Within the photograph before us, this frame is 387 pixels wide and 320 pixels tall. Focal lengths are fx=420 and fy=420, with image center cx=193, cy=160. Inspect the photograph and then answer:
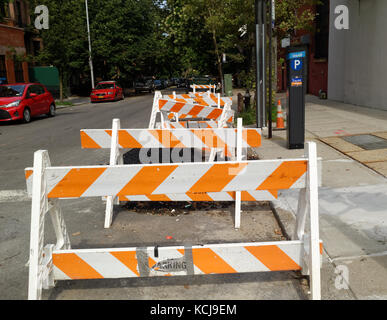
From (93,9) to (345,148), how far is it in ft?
130

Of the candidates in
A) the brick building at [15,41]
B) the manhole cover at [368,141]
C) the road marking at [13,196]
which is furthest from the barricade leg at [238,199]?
the brick building at [15,41]

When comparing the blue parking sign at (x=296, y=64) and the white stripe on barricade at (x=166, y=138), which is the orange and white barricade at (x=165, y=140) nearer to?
the white stripe on barricade at (x=166, y=138)

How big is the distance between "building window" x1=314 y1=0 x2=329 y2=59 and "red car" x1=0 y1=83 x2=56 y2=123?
48.1 feet

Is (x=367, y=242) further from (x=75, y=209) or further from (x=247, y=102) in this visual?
(x=247, y=102)

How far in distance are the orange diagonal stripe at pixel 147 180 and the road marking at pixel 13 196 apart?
3.79 metres

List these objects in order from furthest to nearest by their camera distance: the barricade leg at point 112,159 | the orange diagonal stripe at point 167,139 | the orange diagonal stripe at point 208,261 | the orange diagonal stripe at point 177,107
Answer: the orange diagonal stripe at point 177,107, the orange diagonal stripe at point 167,139, the barricade leg at point 112,159, the orange diagonal stripe at point 208,261

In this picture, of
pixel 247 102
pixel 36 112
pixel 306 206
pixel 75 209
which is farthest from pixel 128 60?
pixel 306 206

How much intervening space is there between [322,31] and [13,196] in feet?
69.3

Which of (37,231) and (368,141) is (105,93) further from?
(37,231)

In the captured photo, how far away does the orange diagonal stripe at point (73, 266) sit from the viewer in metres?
3.16

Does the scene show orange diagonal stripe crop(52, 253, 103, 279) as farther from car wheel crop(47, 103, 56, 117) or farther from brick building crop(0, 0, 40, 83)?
brick building crop(0, 0, 40, 83)

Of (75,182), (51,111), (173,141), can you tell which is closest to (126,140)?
(173,141)

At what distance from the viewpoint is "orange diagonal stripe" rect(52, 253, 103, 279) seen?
3162mm

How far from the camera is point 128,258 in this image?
315 cm
